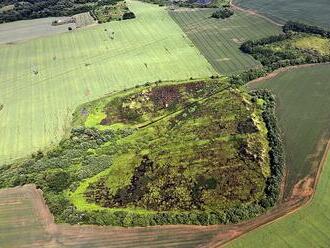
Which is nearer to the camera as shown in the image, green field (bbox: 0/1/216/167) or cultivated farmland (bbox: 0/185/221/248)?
cultivated farmland (bbox: 0/185/221/248)

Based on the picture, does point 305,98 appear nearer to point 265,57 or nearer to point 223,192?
point 265,57

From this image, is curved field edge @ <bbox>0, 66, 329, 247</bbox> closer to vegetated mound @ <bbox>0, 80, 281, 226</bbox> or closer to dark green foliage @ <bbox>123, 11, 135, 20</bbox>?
vegetated mound @ <bbox>0, 80, 281, 226</bbox>

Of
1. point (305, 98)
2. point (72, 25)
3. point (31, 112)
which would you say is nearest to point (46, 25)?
point (72, 25)

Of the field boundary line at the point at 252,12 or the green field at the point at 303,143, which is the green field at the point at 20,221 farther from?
the field boundary line at the point at 252,12

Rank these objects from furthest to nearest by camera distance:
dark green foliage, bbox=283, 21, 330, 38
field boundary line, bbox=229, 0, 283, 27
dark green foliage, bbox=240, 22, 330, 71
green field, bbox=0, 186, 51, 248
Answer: field boundary line, bbox=229, 0, 283, 27 < dark green foliage, bbox=283, 21, 330, 38 < dark green foliage, bbox=240, 22, 330, 71 < green field, bbox=0, 186, 51, 248

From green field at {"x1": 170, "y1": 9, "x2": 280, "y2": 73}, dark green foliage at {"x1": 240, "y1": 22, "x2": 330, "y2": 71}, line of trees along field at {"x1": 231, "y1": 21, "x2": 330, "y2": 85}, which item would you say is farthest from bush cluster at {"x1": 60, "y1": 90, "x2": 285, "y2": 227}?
green field at {"x1": 170, "y1": 9, "x2": 280, "y2": 73}

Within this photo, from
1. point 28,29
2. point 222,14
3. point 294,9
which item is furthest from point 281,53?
point 28,29
